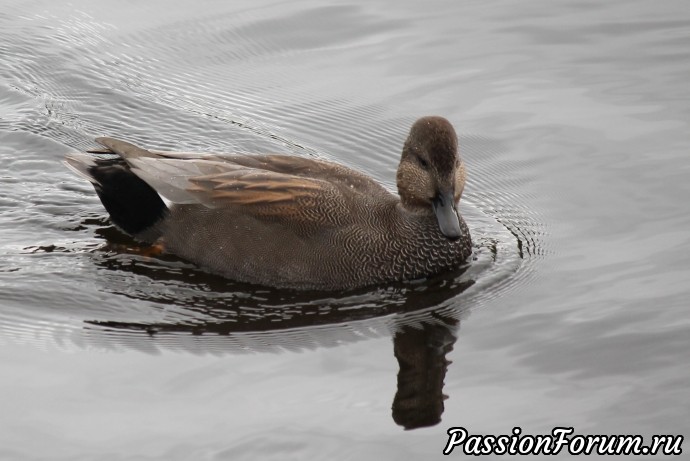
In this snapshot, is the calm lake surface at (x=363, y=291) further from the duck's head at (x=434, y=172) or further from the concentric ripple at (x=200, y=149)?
the duck's head at (x=434, y=172)

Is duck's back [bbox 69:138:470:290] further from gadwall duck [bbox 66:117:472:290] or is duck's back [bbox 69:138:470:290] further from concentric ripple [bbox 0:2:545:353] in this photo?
concentric ripple [bbox 0:2:545:353]

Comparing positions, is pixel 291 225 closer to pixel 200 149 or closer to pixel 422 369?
pixel 422 369

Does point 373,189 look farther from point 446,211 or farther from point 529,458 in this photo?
point 529,458

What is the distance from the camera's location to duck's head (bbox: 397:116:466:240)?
838 centimetres

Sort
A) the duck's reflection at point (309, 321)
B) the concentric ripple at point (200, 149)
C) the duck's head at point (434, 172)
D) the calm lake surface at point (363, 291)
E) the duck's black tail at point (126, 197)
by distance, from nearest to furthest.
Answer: the calm lake surface at point (363, 291), the duck's reflection at point (309, 321), the concentric ripple at point (200, 149), the duck's head at point (434, 172), the duck's black tail at point (126, 197)

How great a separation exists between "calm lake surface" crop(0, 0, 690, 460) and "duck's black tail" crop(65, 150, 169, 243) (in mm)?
189

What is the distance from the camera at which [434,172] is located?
27.8 ft

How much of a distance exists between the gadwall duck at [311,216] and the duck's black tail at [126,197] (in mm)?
44

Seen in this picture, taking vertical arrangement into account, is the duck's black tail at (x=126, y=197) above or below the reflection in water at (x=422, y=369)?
above

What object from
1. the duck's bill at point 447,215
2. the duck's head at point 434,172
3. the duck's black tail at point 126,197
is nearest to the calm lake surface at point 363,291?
the duck's black tail at point 126,197

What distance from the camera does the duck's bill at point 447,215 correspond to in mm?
8383

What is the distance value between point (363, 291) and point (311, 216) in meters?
0.66

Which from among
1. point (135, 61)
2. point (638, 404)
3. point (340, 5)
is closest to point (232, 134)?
point (135, 61)

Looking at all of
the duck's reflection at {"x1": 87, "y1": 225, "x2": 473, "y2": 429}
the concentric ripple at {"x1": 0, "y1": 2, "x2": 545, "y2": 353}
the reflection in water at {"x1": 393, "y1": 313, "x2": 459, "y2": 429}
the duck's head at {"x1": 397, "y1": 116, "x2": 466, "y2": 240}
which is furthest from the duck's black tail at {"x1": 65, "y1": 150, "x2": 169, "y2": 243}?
the reflection in water at {"x1": 393, "y1": 313, "x2": 459, "y2": 429}
